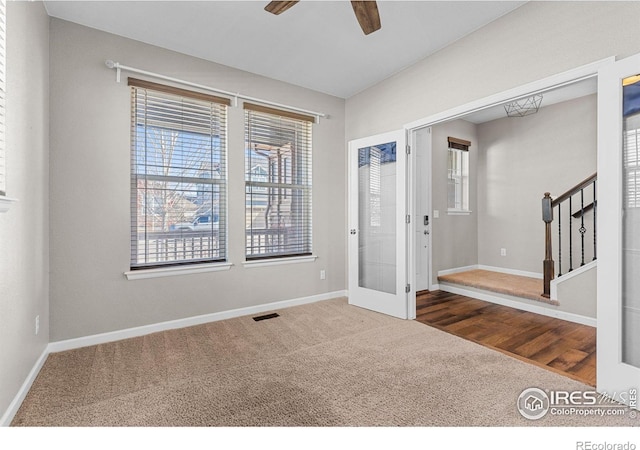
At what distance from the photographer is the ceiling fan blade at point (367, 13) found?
1.79 m

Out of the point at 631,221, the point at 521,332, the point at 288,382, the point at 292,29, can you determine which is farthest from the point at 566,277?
the point at 292,29

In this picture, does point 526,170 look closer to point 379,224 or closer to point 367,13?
point 379,224

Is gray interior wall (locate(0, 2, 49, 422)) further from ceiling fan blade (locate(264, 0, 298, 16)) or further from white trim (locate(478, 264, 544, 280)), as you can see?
white trim (locate(478, 264, 544, 280))

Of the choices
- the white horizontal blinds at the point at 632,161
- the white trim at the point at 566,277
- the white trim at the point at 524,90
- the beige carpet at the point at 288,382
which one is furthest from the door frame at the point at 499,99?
the white trim at the point at 566,277

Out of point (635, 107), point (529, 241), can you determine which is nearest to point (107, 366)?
point (635, 107)

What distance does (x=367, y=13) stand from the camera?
187cm

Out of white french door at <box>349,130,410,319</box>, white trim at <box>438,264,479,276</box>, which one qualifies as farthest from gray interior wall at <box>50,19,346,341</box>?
white trim at <box>438,264,479,276</box>

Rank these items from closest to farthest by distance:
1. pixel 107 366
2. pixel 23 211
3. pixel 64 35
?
pixel 23 211 < pixel 107 366 < pixel 64 35

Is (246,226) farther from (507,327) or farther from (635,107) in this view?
(635,107)

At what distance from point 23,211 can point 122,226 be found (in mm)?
879

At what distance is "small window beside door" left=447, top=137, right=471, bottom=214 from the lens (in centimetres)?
524

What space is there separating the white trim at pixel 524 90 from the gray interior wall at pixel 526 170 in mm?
2911

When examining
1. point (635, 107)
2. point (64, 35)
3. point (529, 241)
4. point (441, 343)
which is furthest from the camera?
point (529, 241)

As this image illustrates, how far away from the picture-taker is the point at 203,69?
326 centimetres
